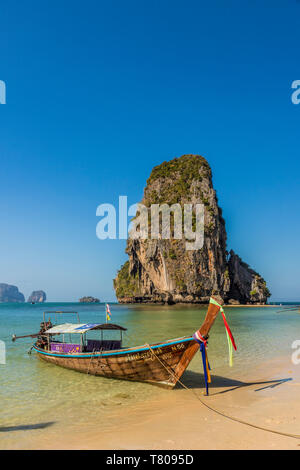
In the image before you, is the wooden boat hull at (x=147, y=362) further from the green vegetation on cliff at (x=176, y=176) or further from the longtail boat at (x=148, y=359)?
the green vegetation on cliff at (x=176, y=176)

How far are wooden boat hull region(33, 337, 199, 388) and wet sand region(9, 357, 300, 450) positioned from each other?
67 cm

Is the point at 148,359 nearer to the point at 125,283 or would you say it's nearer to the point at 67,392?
the point at 67,392

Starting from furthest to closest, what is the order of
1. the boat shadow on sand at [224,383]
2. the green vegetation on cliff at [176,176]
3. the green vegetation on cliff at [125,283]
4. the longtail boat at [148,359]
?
the green vegetation on cliff at [125,283] < the green vegetation on cliff at [176,176] < the boat shadow on sand at [224,383] < the longtail boat at [148,359]

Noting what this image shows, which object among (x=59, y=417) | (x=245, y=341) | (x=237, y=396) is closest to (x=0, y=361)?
(x=59, y=417)

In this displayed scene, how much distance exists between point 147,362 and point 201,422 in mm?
3372

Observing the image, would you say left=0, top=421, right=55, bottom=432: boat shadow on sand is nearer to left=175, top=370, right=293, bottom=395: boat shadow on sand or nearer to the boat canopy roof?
left=175, top=370, right=293, bottom=395: boat shadow on sand

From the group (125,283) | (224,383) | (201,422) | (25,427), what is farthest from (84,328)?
(125,283)

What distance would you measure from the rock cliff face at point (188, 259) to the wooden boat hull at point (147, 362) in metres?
67.9

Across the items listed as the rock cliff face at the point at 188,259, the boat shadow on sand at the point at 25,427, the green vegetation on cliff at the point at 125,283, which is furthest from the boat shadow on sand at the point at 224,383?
the green vegetation on cliff at the point at 125,283

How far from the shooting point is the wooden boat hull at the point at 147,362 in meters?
9.59

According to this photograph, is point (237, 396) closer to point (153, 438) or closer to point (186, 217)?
point (153, 438)

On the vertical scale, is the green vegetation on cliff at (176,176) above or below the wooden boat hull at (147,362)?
above

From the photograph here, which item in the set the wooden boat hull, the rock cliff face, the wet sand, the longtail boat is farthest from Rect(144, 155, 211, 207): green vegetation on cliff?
the wet sand

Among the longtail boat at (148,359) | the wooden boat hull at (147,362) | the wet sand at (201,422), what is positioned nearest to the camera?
the wet sand at (201,422)
